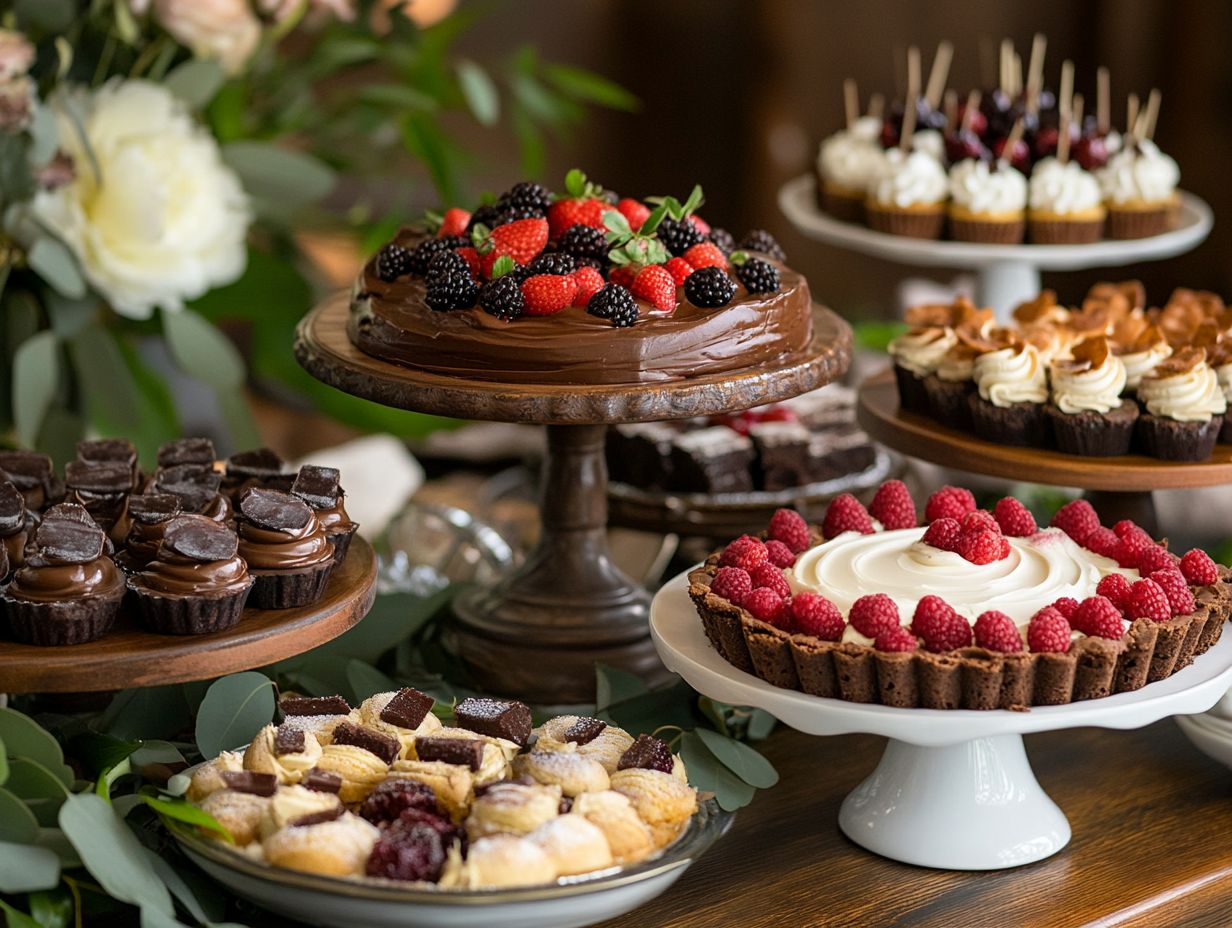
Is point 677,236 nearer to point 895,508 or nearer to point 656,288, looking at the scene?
point 656,288

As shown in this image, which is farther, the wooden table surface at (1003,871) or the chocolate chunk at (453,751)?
the wooden table surface at (1003,871)

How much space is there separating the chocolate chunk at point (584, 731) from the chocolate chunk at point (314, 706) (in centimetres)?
23

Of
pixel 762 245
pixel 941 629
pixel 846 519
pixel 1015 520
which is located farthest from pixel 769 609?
pixel 762 245

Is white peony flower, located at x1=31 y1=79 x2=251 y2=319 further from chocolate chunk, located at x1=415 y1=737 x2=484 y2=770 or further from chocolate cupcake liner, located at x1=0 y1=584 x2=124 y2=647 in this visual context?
chocolate chunk, located at x1=415 y1=737 x2=484 y2=770

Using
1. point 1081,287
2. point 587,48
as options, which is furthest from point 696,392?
point 587,48

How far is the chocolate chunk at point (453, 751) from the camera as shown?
4.72 ft

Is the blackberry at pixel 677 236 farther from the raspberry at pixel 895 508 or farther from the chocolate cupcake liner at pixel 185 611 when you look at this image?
the chocolate cupcake liner at pixel 185 611

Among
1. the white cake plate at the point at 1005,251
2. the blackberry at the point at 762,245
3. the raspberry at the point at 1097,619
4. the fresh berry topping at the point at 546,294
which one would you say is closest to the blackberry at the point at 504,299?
the fresh berry topping at the point at 546,294

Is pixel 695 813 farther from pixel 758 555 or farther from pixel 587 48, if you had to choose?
pixel 587 48

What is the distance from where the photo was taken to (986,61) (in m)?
4.63

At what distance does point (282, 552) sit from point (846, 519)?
24.8 inches

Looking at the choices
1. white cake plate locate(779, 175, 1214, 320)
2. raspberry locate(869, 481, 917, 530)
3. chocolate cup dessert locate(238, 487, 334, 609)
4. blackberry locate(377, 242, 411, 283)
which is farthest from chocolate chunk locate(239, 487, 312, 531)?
white cake plate locate(779, 175, 1214, 320)

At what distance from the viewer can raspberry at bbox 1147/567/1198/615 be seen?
1.54 metres

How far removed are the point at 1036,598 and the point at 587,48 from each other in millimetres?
4377
